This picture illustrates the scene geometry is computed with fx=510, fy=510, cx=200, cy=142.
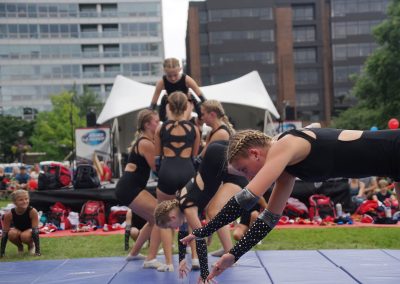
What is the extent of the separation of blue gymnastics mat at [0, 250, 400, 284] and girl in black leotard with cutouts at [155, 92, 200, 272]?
423 millimetres

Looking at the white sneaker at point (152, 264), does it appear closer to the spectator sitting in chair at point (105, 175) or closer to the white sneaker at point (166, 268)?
the white sneaker at point (166, 268)

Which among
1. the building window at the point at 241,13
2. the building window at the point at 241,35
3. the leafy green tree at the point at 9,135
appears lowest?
the leafy green tree at the point at 9,135

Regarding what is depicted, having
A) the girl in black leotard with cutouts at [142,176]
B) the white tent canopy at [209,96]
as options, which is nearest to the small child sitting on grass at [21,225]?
the girl in black leotard with cutouts at [142,176]

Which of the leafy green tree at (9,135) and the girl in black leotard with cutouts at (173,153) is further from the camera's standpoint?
the leafy green tree at (9,135)

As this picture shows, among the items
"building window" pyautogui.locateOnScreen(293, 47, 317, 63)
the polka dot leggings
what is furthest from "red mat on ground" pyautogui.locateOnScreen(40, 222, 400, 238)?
"building window" pyautogui.locateOnScreen(293, 47, 317, 63)

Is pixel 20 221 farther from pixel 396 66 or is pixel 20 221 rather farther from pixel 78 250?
pixel 396 66

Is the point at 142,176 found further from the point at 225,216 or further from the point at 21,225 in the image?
the point at 225,216

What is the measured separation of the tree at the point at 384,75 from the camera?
2464 centimetres

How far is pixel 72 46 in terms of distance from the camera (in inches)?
2026

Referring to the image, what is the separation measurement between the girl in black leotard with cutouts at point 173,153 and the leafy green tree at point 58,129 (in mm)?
34351

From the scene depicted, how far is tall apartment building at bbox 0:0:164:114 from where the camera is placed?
166ft

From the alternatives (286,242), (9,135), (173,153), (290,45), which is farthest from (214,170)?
(290,45)

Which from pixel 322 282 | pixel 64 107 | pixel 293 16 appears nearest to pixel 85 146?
pixel 322 282

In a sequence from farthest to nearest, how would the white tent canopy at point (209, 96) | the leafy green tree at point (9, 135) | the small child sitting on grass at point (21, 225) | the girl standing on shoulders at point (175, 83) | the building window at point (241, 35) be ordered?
the building window at point (241, 35), the leafy green tree at point (9, 135), the white tent canopy at point (209, 96), the small child sitting on grass at point (21, 225), the girl standing on shoulders at point (175, 83)
